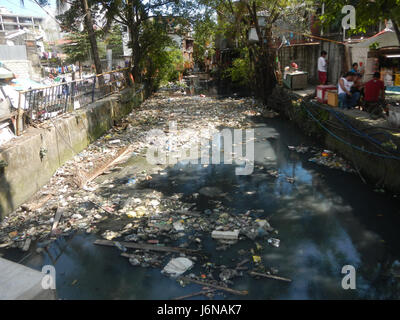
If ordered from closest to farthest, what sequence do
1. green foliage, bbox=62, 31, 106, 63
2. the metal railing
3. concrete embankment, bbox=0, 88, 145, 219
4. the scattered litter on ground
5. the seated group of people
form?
1. the scattered litter on ground
2. concrete embankment, bbox=0, 88, 145, 219
3. the metal railing
4. the seated group of people
5. green foliage, bbox=62, 31, 106, 63

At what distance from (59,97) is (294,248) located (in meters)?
7.01

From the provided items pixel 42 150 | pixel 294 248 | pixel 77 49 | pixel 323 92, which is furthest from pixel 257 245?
pixel 77 49

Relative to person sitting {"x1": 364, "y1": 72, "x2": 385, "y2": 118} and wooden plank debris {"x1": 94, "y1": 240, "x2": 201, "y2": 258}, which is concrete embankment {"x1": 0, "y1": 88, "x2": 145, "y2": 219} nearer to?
wooden plank debris {"x1": 94, "y1": 240, "x2": 201, "y2": 258}

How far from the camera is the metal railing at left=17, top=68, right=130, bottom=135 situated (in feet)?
22.3

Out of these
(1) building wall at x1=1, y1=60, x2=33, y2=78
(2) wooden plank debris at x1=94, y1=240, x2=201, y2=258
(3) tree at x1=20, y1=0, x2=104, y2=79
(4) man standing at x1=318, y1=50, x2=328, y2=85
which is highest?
(3) tree at x1=20, y1=0, x2=104, y2=79

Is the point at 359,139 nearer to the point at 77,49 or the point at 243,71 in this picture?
the point at 243,71

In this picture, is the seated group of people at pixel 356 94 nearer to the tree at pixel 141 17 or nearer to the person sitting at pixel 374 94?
the person sitting at pixel 374 94

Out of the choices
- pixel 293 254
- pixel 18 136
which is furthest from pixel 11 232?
pixel 293 254

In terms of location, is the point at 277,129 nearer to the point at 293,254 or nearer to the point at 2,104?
the point at 293,254

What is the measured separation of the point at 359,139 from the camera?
684 cm

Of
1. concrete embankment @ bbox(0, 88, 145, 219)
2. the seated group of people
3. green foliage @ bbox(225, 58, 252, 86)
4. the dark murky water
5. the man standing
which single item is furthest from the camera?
green foliage @ bbox(225, 58, 252, 86)

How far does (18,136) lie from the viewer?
21.0ft

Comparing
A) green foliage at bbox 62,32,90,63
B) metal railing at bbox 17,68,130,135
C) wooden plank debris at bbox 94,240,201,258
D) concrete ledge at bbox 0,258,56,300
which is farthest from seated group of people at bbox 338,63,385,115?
green foliage at bbox 62,32,90,63

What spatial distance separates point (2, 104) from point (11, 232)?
8.88ft
